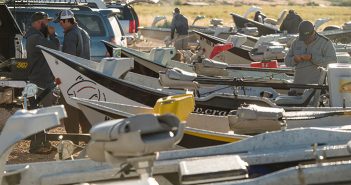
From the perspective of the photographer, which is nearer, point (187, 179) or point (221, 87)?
point (187, 179)

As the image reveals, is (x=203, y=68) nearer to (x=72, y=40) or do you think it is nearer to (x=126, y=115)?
(x=72, y=40)

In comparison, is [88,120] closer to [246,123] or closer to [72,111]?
[72,111]

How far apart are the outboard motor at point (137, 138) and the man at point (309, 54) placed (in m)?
7.45

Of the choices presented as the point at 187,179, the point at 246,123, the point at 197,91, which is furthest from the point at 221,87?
the point at 187,179

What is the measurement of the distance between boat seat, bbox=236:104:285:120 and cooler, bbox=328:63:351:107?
1.97 meters

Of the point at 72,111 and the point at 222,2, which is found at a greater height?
the point at 72,111

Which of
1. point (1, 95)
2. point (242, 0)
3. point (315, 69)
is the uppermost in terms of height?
point (315, 69)

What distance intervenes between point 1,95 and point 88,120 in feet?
12.6

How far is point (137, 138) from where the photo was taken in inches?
200

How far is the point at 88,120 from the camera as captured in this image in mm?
11391

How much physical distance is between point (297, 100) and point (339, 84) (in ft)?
4.67

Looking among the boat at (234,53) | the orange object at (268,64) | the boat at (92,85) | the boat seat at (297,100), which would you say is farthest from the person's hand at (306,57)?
the boat at (234,53)

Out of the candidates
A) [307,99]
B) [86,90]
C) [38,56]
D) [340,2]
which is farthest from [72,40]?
[340,2]

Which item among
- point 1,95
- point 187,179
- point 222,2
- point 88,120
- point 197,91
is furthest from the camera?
point 222,2
